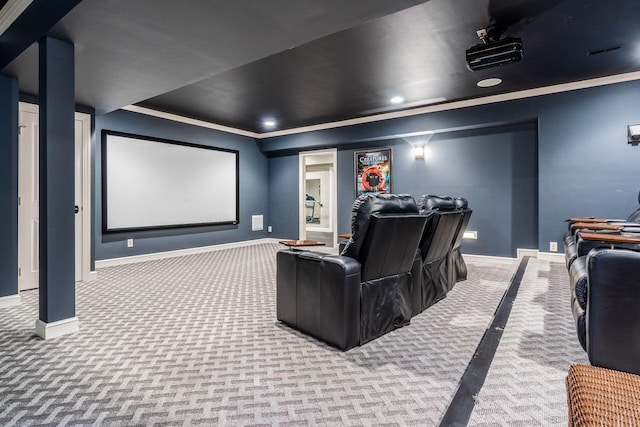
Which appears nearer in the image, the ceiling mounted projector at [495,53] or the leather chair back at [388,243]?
the leather chair back at [388,243]

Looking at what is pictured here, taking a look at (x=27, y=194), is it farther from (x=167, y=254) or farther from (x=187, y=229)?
(x=187, y=229)

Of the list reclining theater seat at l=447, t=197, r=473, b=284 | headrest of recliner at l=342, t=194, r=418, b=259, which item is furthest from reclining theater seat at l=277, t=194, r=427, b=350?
reclining theater seat at l=447, t=197, r=473, b=284

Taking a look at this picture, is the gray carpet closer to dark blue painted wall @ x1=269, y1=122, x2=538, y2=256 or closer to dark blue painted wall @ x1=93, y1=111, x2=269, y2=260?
dark blue painted wall @ x1=269, y1=122, x2=538, y2=256

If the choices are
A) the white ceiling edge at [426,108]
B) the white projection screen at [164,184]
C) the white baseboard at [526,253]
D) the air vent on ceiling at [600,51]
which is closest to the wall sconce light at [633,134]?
the white ceiling edge at [426,108]

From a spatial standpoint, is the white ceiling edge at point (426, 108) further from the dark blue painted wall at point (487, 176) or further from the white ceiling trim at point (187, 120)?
the dark blue painted wall at point (487, 176)

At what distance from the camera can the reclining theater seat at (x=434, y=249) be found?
9.61ft

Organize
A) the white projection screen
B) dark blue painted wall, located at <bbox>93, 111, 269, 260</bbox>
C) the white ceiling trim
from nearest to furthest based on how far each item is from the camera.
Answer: dark blue painted wall, located at <bbox>93, 111, 269, 260</bbox>, the white projection screen, the white ceiling trim

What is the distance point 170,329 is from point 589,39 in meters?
4.74

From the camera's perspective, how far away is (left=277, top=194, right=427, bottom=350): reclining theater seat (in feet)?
7.01

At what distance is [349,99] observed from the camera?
5.23 metres

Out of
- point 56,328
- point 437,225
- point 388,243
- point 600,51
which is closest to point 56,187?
point 56,328

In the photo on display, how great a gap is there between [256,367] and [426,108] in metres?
5.14

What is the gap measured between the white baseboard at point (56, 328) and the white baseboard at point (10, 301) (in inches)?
42.5

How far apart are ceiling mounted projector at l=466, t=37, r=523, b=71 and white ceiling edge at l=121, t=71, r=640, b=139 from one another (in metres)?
2.18
